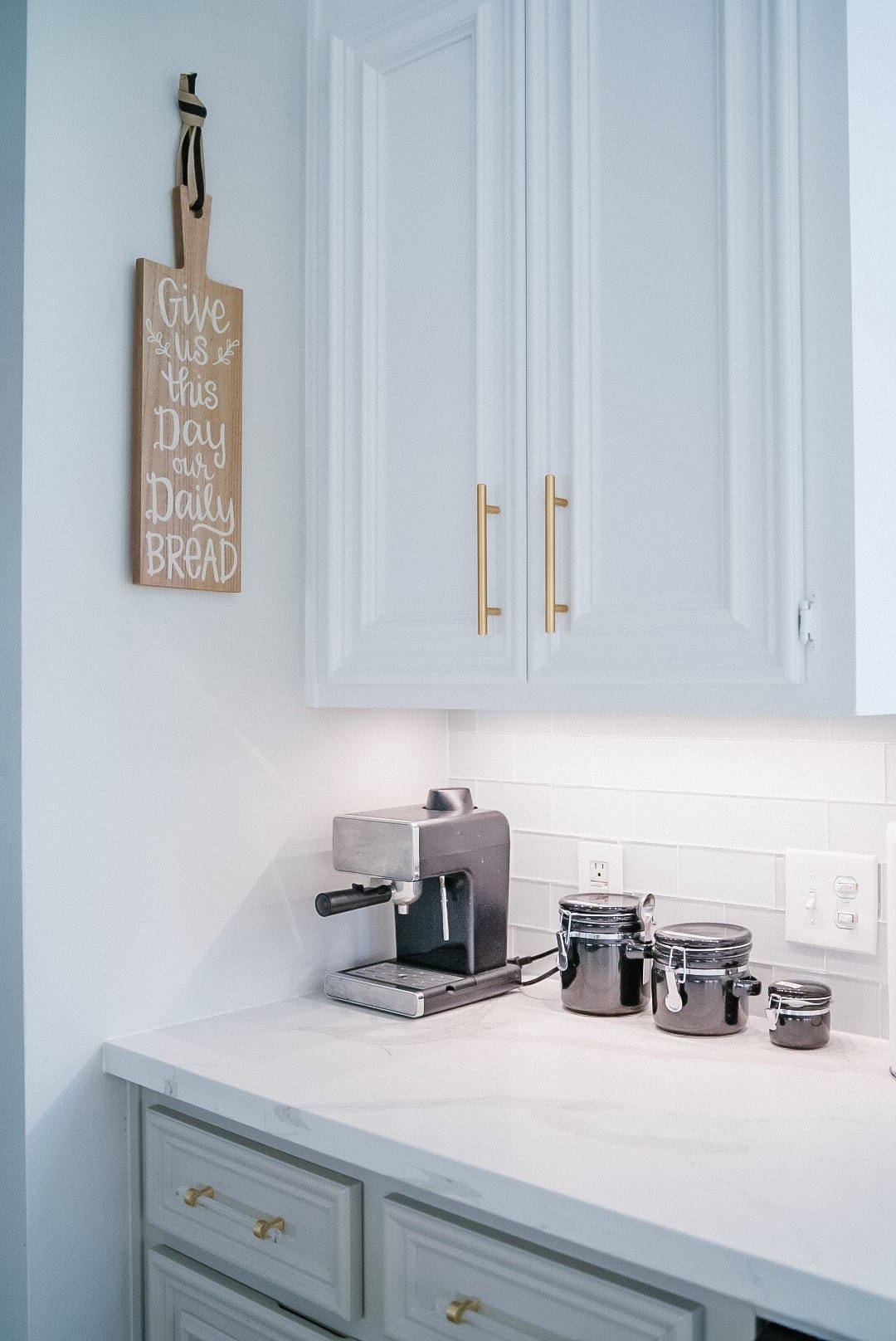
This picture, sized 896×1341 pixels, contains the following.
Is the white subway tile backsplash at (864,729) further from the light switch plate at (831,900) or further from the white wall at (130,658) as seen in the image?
the white wall at (130,658)

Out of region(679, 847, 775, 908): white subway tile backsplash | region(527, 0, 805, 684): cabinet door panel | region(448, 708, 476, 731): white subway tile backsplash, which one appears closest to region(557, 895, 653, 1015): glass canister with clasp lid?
region(679, 847, 775, 908): white subway tile backsplash

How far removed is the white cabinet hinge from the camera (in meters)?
1.17

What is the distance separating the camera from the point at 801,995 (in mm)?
1376

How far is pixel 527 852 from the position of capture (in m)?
1.85

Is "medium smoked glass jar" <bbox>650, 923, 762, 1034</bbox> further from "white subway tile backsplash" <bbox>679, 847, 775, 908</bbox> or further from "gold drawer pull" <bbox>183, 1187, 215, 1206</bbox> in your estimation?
"gold drawer pull" <bbox>183, 1187, 215, 1206</bbox>

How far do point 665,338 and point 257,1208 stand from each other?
109 centimetres

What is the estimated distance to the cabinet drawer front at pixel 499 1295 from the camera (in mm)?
985

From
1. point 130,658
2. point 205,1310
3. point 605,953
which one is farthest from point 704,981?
point 130,658

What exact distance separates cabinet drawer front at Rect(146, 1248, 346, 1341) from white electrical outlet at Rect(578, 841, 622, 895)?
708 mm

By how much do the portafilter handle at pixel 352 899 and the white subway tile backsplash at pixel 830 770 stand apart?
56cm

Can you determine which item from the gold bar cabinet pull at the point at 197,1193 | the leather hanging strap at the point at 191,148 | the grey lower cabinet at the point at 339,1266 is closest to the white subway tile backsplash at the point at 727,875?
the grey lower cabinet at the point at 339,1266

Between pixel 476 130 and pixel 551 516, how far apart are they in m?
0.54

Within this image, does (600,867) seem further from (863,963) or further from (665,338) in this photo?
(665,338)

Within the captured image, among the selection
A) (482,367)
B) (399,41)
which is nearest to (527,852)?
(482,367)
